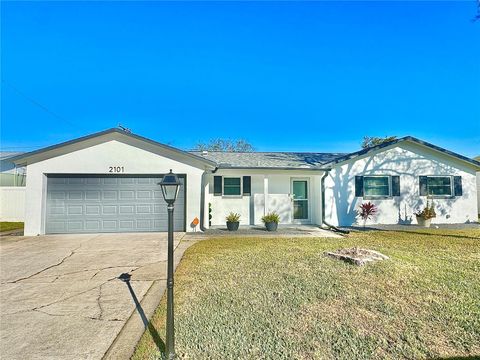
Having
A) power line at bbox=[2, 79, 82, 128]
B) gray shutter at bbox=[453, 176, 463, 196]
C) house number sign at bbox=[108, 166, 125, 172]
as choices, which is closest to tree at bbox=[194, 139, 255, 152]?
power line at bbox=[2, 79, 82, 128]

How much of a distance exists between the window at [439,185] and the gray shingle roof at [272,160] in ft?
15.0

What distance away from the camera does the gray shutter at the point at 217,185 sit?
11.5 metres

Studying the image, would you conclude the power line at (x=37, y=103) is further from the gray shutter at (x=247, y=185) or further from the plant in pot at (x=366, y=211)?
the plant in pot at (x=366, y=211)

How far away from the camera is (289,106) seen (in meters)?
18.7

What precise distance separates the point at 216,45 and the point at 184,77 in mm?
3836

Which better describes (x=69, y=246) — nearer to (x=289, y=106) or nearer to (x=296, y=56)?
(x=296, y=56)

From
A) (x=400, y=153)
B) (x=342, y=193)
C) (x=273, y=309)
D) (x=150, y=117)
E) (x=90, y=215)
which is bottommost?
(x=273, y=309)

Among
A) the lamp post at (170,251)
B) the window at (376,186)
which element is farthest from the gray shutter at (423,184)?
the lamp post at (170,251)

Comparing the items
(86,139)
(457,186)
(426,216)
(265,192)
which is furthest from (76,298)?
(457,186)

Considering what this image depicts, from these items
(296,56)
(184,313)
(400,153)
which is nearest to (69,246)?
(184,313)

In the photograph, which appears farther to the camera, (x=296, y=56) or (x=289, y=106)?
(x=289, y=106)

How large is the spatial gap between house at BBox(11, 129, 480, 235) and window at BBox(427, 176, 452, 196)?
47 mm

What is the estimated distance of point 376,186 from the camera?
11.7 m

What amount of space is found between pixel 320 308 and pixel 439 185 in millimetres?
12065
